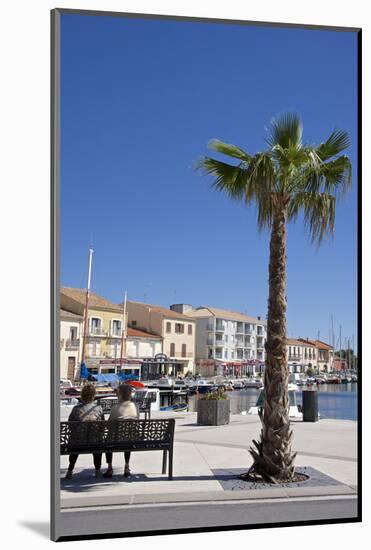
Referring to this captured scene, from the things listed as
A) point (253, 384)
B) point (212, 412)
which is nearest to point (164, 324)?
point (253, 384)

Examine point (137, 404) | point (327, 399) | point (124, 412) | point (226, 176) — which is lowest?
point (327, 399)

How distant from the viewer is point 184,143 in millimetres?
9047

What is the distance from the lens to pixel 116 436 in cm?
650

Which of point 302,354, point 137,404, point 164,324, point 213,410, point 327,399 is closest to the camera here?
point 137,404

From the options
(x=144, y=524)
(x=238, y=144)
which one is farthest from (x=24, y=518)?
(x=238, y=144)

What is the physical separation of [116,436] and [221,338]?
115 ft

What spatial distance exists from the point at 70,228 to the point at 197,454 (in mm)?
3355

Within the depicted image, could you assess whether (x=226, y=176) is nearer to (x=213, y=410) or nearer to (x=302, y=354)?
(x=213, y=410)

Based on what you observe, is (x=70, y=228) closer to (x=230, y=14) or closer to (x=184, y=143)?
(x=230, y=14)

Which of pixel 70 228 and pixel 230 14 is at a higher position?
pixel 230 14

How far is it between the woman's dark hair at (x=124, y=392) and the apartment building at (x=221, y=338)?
27679 mm

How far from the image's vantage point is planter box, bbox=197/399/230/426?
11109 mm

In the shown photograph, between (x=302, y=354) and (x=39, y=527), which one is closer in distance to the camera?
(x=39, y=527)

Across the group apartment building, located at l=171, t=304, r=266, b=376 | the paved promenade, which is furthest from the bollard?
apartment building, located at l=171, t=304, r=266, b=376
